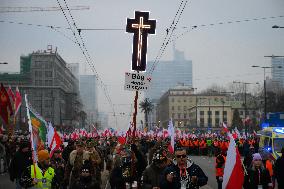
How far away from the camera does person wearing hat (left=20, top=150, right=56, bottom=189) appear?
385 inches

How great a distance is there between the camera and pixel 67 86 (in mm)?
155875

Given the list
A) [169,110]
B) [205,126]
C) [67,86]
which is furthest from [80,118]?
[205,126]

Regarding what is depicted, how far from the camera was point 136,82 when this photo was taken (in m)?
11.3

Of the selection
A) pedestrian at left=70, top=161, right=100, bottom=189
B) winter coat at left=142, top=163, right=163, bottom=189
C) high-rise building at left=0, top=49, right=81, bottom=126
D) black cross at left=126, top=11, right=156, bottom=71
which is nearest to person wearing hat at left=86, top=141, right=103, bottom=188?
pedestrian at left=70, top=161, right=100, bottom=189

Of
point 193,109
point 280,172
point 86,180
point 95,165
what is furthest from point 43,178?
point 193,109

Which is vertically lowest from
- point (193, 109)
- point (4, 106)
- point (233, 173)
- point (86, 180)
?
point (86, 180)

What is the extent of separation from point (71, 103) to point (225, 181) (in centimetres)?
14145

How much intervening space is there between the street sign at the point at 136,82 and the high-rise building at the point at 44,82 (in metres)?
117

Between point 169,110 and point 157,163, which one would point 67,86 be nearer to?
point 169,110

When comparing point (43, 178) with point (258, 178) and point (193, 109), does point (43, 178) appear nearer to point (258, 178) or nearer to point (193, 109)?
point (258, 178)

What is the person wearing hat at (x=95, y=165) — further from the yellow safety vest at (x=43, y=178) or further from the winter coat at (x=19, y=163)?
the winter coat at (x=19, y=163)

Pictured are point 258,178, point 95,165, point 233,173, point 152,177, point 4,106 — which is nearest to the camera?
point 233,173

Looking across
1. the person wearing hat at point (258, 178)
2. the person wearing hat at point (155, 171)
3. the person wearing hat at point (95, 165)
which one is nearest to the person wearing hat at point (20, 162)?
the person wearing hat at point (95, 165)

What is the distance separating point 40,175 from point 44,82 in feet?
425
